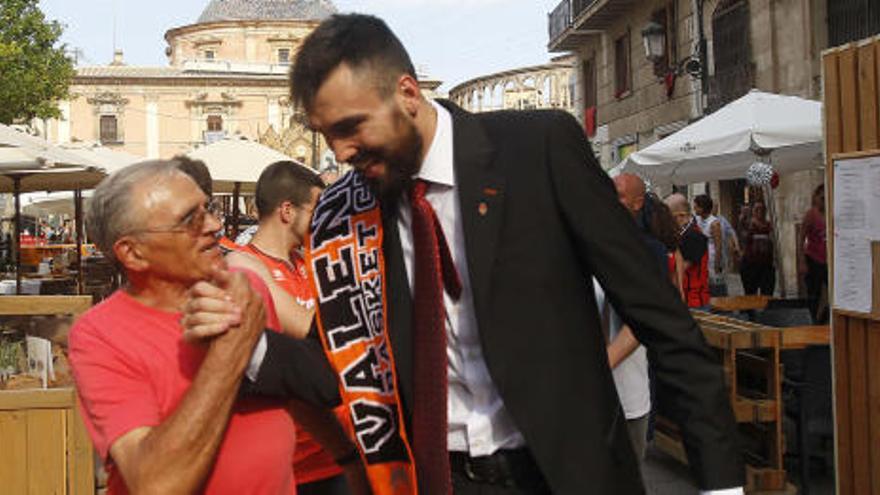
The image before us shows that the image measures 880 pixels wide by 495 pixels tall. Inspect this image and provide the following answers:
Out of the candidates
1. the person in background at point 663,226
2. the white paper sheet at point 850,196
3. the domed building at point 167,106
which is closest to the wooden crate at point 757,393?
the person in background at point 663,226

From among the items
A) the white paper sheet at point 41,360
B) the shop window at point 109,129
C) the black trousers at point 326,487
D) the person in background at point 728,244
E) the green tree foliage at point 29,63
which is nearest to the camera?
the black trousers at point 326,487

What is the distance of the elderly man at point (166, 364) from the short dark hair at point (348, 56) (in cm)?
37

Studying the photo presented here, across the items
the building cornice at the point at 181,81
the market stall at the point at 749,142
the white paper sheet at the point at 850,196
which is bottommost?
the white paper sheet at the point at 850,196

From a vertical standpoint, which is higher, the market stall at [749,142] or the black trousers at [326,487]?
the market stall at [749,142]

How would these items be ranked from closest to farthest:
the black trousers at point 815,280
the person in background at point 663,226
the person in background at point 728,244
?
the person in background at point 663,226 → the black trousers at point 815,280 → the person in background at point 728,244

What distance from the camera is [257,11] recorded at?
8344 cm

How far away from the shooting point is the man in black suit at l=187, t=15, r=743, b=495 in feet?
7.20

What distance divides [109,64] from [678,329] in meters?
84.9

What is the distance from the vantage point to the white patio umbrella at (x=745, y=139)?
9117mm

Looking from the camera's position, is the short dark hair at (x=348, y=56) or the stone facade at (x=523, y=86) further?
the stone facade at (x=523, y=86)

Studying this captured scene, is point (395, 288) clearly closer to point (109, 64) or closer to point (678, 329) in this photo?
point (678, 329)

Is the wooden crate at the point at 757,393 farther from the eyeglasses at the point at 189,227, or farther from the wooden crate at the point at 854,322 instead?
the eyeglasses at the point at 189,227

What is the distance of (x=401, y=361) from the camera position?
2359 millimetres

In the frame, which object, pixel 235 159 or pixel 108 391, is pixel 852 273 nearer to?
pixel 108 391
